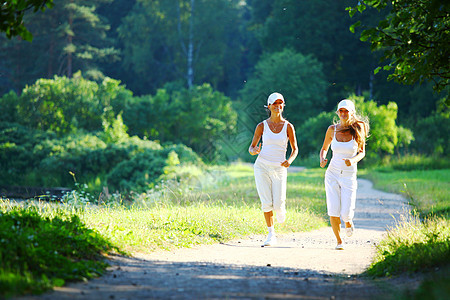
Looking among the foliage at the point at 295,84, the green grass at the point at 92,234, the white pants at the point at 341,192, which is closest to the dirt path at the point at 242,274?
the green grass at the point at 92,234

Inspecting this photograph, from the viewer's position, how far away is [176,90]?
4447 cm

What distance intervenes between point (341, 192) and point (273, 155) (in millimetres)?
1155

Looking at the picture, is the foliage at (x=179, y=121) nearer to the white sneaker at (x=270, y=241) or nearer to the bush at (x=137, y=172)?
the bush at (x=137, y=172)

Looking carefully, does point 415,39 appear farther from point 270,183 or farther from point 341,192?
point 270,183

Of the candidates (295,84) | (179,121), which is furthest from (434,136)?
(179,121)

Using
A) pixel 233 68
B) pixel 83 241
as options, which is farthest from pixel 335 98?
pixel 83 241

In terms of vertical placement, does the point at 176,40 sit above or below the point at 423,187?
above

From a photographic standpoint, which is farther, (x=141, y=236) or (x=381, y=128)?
(x=381, y=128)

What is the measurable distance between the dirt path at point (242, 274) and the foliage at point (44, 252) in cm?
18

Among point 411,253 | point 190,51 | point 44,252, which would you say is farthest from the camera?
point 190,51

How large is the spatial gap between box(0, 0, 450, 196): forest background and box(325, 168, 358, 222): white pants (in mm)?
11272

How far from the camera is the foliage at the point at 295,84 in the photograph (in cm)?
4162

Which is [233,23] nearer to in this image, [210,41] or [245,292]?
[210,41]

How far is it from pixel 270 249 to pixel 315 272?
1.72 m
